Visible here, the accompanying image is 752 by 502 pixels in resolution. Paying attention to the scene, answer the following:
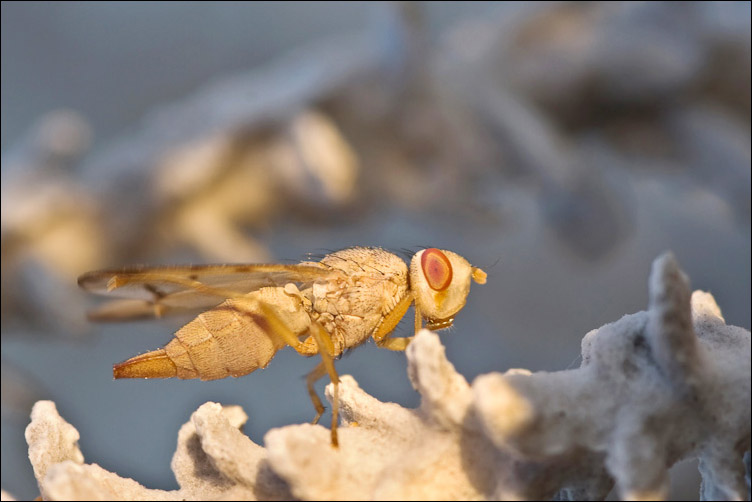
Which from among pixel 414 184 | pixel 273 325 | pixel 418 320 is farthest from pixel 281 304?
pixel 414 184

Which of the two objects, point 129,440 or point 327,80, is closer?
point 327,80

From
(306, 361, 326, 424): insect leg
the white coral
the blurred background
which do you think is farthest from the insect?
the blurred background

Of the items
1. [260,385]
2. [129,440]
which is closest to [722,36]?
A: [260,385]

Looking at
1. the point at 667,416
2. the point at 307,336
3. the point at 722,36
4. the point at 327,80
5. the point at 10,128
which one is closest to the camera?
the point at 667,416

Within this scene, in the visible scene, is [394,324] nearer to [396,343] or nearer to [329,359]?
[396,343]

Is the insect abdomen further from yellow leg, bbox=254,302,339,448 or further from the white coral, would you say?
the white coral

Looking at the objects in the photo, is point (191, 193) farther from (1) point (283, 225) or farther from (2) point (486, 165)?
(2) point (486, 165)
